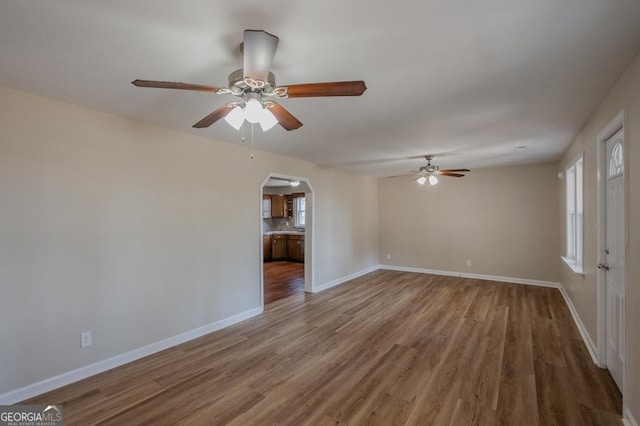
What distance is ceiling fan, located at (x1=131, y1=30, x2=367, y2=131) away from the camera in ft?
4.93

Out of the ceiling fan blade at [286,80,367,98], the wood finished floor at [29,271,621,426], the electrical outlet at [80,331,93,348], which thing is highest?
the ceiling fan blade at [286,80,367,98]

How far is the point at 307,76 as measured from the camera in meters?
2.04

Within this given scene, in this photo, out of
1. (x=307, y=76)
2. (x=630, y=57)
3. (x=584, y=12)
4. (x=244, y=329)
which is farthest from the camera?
(x=244, y=329)

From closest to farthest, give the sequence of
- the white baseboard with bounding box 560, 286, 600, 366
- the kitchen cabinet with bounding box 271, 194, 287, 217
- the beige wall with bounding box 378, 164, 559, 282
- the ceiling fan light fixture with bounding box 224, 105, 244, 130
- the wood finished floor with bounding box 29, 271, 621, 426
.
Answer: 1. the ceiling fan light fixture with bounding box 224, 105, 244, 130
2. the wood finished floor with bounding box 29, 271, 621, 426
3. the white baseboard with bounding box 560, 286, 600, 366
4. the beige wall with bounding box 378, 164, 559, 282
5. the kitchen cabinet with bounding box 271, 194, 287, 217

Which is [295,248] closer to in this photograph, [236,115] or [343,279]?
[343,279]

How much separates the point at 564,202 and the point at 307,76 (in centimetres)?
491

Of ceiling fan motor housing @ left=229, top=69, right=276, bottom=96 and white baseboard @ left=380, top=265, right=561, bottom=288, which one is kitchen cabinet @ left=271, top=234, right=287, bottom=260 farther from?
ceiling fan motor housing @ left=229, top=69, right=276, bottom=96

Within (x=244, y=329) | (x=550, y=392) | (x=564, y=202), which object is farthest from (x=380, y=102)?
(x=564, y=202)

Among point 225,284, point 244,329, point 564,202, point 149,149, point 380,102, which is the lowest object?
point 244,329

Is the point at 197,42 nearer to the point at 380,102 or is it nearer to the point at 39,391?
the point at 380,102

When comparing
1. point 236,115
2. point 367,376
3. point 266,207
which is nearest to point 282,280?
point 266,207

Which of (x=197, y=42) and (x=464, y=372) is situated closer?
(x=197, y=42)

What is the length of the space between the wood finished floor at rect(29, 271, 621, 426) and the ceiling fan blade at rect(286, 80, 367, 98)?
7.21 feet

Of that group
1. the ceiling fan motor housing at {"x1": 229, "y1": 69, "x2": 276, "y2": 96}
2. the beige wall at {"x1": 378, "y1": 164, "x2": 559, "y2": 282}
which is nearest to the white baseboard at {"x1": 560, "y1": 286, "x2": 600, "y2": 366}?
the beige wall at {"x1": 378, "y1": 164, "x2": 559, "y2": 282}
